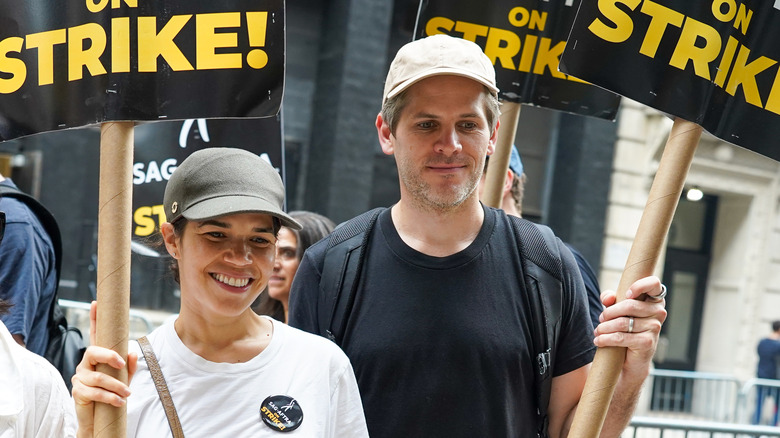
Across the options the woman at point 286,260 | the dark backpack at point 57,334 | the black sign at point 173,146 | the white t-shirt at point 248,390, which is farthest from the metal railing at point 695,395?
the white t-shirt at point 248,390

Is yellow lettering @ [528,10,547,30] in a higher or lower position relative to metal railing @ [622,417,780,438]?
higher

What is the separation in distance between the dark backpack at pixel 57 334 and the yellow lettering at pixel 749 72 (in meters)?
2.36

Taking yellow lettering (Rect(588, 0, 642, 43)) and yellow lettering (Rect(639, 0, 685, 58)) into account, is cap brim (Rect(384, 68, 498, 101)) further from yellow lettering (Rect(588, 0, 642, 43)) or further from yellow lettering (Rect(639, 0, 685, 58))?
yellow lettering (Rect(639, 0, 685, 58))

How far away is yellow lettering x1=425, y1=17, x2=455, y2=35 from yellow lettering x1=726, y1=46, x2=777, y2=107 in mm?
1328

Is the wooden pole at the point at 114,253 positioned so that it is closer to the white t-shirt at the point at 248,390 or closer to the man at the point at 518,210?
the white t-shirt at the point at 248,390

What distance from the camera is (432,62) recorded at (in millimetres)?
2543

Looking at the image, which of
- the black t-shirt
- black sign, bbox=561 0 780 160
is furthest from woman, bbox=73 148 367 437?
black sign, bbox=561 0 780 160

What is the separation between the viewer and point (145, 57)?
237cm

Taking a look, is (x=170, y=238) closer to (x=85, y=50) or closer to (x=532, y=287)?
(x=85, y=50)

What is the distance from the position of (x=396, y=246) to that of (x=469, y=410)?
1.54ft

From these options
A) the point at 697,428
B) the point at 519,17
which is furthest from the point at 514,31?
the point at 697,428

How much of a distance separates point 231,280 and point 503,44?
1.69 metres

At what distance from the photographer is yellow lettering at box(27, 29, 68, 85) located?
2.41m

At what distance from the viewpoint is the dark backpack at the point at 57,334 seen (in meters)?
3.53
